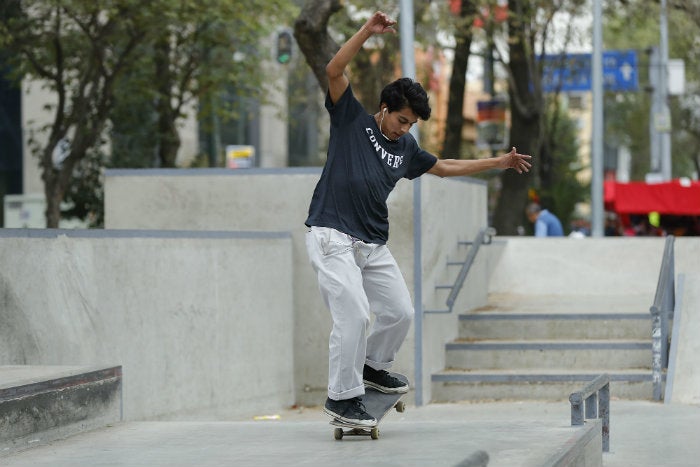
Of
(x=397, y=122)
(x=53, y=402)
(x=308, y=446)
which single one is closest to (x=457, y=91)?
(x=397, y=122)

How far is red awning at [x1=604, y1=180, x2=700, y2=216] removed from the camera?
78.6ft

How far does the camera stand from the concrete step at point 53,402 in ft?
19.9

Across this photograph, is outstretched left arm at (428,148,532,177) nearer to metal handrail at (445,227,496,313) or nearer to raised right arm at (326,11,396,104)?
raised right arm at (326,11,396,104)

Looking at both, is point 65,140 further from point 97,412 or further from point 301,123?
point 301,123

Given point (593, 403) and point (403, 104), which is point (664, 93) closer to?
point (593, 403)

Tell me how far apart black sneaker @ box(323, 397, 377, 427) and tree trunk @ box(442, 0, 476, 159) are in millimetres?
17968

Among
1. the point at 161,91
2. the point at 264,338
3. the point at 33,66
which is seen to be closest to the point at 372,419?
the point at 264,338

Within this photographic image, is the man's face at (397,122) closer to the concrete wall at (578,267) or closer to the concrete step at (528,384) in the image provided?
the concrete step at (528,384)

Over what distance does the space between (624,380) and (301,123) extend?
35512 mm

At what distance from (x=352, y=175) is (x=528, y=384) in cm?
593

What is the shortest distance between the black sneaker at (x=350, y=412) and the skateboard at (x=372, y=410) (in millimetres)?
23

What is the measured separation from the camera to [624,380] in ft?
38.4

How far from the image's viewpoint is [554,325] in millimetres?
12914

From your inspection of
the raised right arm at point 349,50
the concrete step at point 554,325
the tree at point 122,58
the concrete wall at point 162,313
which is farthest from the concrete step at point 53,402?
the tree at point 122,58
